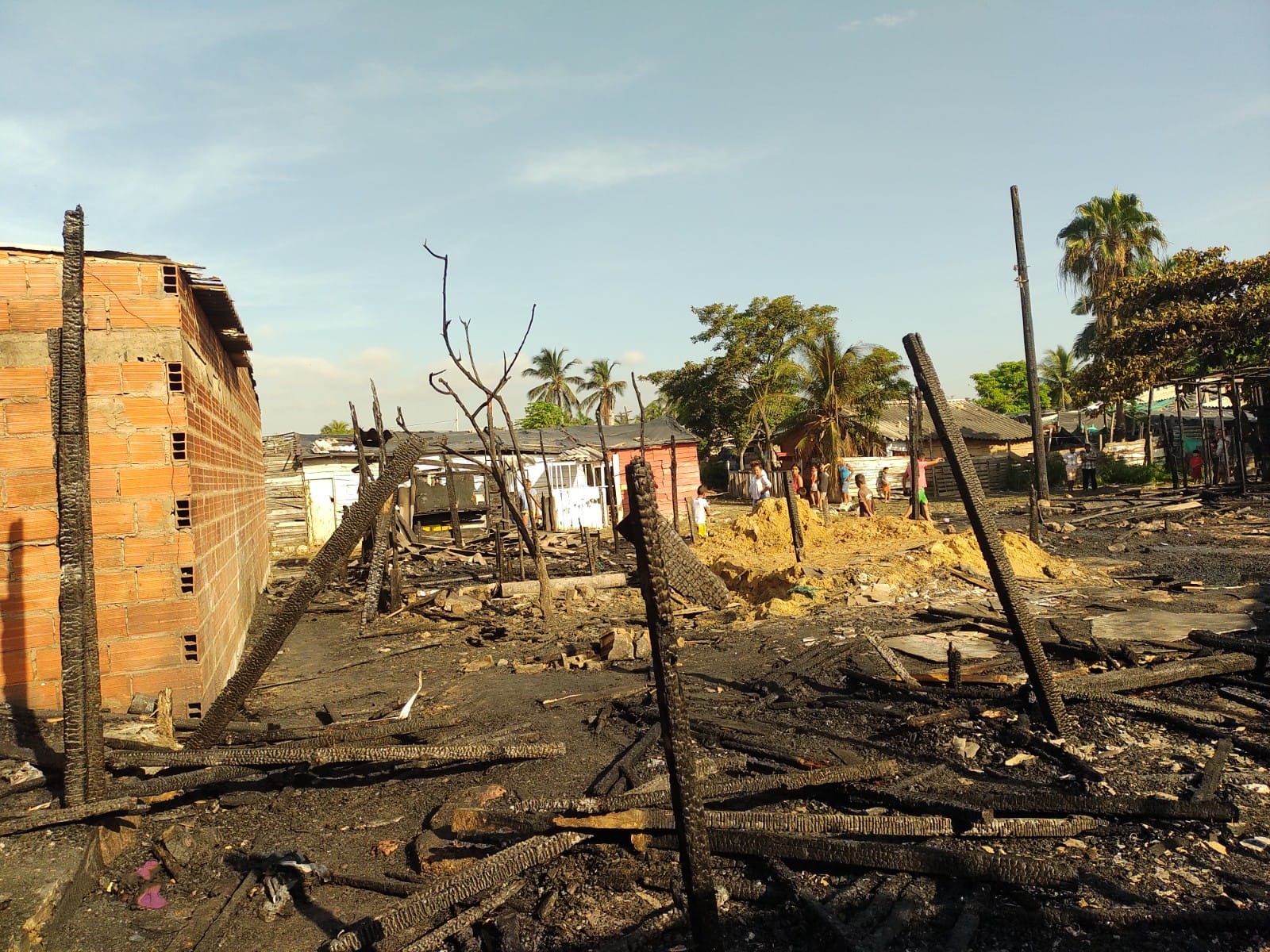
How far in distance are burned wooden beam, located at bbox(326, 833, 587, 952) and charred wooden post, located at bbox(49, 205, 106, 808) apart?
1.87 m

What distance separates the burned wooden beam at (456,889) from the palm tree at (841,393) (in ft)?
98.7

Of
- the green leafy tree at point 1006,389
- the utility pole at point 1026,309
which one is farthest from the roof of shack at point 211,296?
the green leafy tree at point 1006,389

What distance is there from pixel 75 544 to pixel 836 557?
40.7 feet

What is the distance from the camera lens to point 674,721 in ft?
8.46

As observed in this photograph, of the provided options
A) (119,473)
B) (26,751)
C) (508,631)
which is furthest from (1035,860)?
(508,631)

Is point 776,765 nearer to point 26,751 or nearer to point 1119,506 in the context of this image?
point 26,751

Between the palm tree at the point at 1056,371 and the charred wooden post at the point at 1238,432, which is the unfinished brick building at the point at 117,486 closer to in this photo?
the charred wooden post at the point at 1238,432

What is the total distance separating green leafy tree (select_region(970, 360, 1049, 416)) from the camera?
58.2 m

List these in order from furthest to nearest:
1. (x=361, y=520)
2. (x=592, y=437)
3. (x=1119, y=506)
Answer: (x=592, y=437), (x=1119, y=506), (x=361, y=520)

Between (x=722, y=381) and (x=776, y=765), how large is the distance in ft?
113

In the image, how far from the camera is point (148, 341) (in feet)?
20.1

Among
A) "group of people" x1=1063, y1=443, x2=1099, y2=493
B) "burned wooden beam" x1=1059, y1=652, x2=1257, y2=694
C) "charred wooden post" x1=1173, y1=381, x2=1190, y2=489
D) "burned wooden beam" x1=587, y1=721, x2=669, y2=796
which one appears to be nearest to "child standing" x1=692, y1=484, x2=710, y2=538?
"charred wooden post" x1=1173, y1=381, x2=1190, y2=489

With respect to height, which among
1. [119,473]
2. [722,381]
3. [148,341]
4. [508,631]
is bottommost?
[508,631]

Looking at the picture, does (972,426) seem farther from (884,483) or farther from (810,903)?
(810,903)
